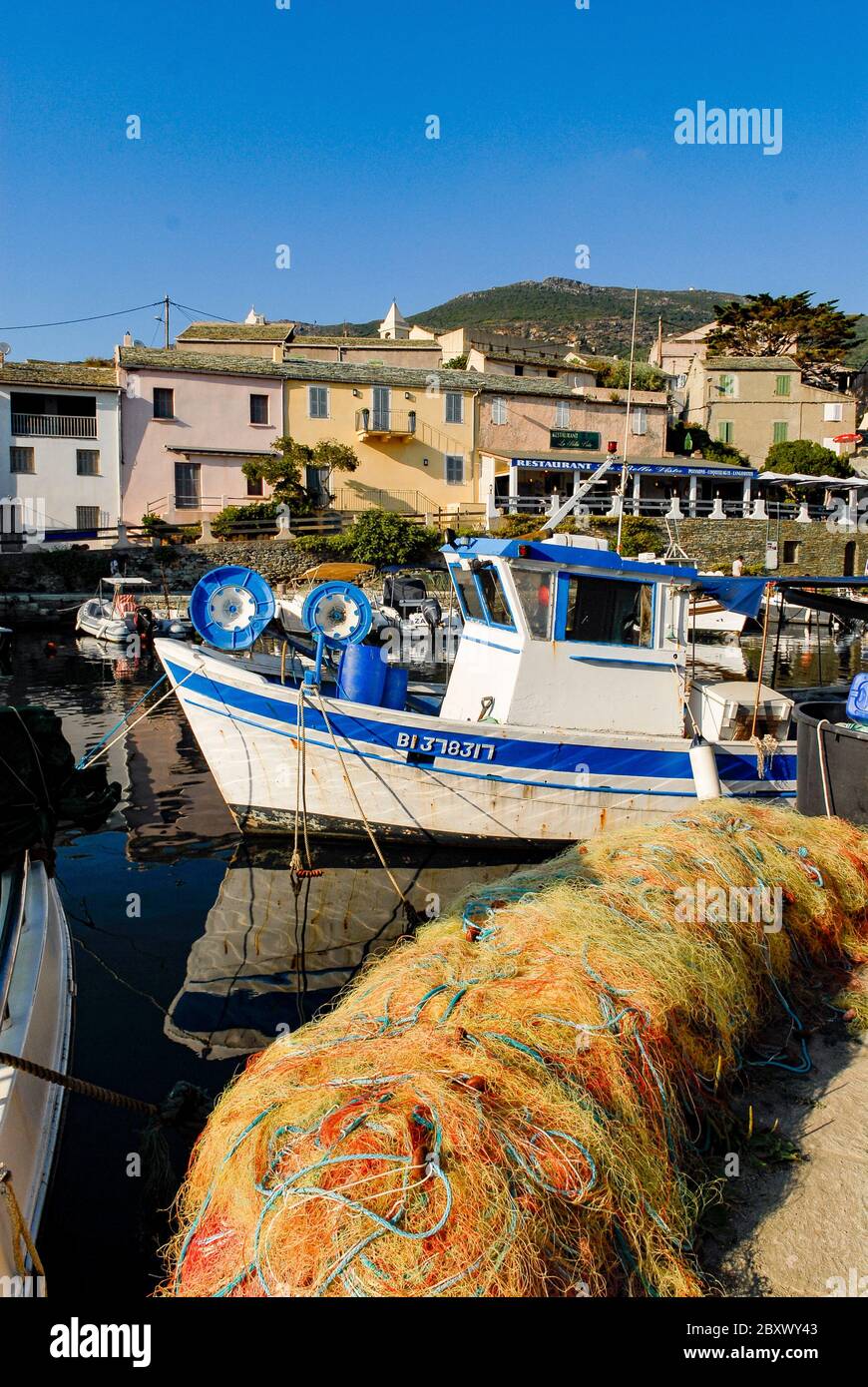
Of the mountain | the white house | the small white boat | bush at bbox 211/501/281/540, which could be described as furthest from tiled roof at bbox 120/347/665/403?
the mountain

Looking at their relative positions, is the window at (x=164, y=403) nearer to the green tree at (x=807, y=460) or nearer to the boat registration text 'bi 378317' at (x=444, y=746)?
the green tree at (x=807, y=460)

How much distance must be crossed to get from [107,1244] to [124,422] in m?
41.8

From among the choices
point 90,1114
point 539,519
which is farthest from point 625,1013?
point 539,519

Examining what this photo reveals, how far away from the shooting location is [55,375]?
41.2m

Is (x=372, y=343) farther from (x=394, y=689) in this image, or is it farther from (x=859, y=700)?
(x=859, y=700)

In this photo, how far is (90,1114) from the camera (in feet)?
20.6

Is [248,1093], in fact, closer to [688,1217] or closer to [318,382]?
[688,1217]

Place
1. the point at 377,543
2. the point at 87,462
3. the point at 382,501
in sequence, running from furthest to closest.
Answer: the point at 382,501 < the point at 87,462 < the point at 377,543

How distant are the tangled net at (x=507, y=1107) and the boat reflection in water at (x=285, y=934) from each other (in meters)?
2.66

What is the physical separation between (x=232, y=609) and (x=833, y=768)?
699 centimetres

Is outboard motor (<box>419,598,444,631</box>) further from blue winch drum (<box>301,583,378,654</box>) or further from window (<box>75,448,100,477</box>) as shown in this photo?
blue winch drum (<box>301,583,378,654</box>)

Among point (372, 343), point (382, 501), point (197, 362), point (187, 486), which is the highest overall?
point (372, 343)

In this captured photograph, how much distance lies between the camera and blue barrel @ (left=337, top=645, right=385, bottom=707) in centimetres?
1177

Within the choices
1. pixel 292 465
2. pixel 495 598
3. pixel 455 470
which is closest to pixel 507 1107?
pixel 495 598
